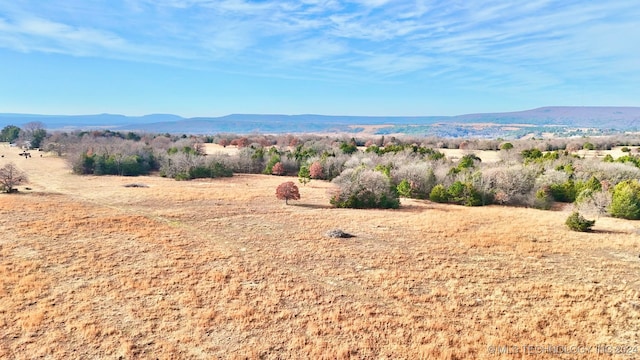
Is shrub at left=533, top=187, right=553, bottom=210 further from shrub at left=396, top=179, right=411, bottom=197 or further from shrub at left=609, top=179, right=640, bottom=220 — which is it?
shrub at left=396, top=179, right=411, bottom=197

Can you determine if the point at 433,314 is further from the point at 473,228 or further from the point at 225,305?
the point at 473,228

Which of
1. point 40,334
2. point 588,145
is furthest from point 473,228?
point 588,145

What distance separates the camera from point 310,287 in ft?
54.9

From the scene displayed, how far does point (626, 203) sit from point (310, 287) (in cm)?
2730

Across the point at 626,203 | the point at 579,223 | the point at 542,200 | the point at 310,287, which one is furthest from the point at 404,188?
the point at 310,287

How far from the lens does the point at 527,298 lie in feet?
50.8

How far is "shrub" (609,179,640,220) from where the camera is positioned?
2952 cm

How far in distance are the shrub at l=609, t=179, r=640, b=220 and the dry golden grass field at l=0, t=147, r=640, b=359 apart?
192 cm

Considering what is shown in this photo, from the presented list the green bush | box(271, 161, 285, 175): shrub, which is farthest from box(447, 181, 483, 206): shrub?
box(271, 161, 285, 175): shrub

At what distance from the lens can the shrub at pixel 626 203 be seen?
29.5 meters

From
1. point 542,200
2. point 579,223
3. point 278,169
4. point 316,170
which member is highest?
point 316,170

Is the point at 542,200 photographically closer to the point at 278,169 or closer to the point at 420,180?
the point at 420,180

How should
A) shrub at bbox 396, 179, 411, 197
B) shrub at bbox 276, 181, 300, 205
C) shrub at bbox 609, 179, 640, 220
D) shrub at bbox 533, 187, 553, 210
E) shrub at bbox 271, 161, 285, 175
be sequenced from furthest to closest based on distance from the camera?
shrub at bbox 271, 161, 285, 175, shrub at bbox 396, 179, 411, 197, shrub at bbox 533, 187, 553, 210, shrub at bbox 276, 181, 300, 205, shrub at bbox 609, 179, 640, 220

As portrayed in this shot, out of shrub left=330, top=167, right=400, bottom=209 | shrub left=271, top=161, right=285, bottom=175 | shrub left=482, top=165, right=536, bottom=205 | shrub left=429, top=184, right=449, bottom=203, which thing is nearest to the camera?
shrub left=330, top=167, right=400, bottom=209
